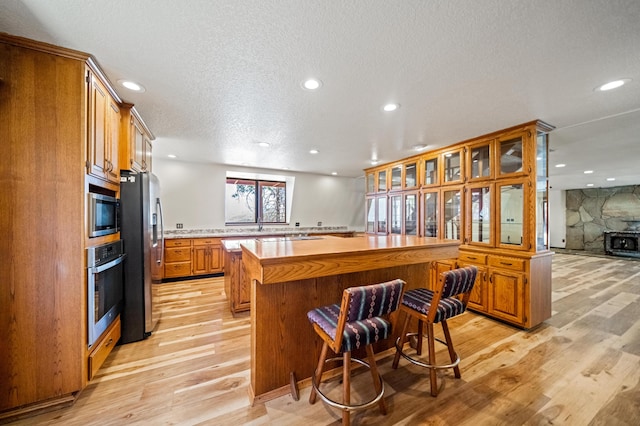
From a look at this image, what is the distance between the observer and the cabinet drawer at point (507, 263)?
2.88 m

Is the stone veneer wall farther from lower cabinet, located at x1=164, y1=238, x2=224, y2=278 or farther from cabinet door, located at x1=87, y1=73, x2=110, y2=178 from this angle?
cabinet door, located at x1=87, y1=73, x2=110, y2=178

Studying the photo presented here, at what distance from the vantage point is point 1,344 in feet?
4.95

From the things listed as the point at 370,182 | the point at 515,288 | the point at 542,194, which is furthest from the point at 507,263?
the point at 370,182

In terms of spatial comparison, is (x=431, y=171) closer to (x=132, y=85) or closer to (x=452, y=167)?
(x=452, y=167)

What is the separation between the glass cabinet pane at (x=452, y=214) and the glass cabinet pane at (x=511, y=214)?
56 centimetres

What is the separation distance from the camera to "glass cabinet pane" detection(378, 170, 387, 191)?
17.0ft

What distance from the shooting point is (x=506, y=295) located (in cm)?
298

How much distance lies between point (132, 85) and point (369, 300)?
255 cm

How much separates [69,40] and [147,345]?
8.48ft

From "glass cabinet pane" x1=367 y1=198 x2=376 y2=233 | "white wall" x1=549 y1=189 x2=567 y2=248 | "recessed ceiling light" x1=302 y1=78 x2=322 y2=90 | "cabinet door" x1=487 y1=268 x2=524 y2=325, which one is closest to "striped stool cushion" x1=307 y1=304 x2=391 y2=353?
"recessed ceiling light" x1=302 y1=78 x2=322 y2=90

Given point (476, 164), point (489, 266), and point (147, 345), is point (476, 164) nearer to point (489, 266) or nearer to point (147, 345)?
point (489, 266)

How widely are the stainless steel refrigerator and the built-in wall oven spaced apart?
0.09 m

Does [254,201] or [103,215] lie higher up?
[254,201]

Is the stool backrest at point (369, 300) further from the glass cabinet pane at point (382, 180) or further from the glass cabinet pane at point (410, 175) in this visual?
the glass cabinet pane at point (382, 180)
